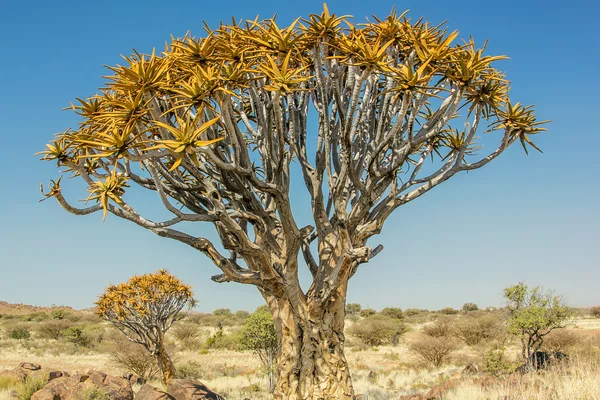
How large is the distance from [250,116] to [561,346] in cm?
1418

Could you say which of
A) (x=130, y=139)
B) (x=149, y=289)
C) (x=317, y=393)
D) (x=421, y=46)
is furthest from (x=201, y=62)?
(x=149, y=289)

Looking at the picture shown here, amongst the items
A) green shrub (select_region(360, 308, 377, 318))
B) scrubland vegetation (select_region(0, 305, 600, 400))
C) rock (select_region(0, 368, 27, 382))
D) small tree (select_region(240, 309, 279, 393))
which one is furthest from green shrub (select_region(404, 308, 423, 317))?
rock (select_region(0, 368, 27, 382))

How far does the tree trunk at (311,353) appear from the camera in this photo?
714cm

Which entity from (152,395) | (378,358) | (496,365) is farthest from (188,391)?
(378,358)

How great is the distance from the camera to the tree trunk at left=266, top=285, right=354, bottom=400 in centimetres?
714

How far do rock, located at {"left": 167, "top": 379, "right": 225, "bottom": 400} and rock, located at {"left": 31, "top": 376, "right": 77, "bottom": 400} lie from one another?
1779 millimetres

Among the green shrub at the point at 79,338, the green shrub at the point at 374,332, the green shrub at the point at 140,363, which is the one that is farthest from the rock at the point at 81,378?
the green shrub at the point at 374,332

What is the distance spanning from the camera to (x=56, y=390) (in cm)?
870

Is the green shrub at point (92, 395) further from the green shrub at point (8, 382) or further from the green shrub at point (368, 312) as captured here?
the green shrub at point (368, 312)

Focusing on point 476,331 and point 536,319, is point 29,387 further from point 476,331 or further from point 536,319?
point 476,331

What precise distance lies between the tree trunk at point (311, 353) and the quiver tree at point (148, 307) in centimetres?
630

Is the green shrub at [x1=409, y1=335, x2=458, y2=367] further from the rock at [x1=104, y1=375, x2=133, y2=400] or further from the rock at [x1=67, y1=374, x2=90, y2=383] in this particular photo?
the rock at [x1=67, y1=374, x2=90, y2=383]

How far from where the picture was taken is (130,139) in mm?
6055

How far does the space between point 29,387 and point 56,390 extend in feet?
5.23
